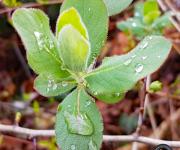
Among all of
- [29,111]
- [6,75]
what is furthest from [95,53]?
[6,75]

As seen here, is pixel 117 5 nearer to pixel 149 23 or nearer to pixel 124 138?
pixel 124 138

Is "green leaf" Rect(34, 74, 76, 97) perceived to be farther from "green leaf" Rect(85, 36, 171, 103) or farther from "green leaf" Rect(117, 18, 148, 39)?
"green leaf" Rect(117, 18, 148, 39)

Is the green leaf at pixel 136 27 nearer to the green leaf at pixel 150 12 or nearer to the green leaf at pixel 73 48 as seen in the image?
the green leaf at pixel 150 12

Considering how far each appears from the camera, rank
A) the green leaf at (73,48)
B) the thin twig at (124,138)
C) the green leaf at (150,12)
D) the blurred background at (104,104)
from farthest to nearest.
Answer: the blurred background at (104,104) < the green leaf at (150,12) < the thin twig at (124,138) < the green leaf at (73,48)

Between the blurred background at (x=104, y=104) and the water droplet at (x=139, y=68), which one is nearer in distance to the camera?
the water droplet at (x=139, y=68)

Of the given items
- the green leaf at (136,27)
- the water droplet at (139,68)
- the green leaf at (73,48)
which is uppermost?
the green leaf at (136,27)

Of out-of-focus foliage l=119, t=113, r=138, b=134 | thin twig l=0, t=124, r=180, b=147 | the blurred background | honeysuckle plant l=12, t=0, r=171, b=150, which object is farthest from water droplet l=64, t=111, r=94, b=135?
out-of-focus foliage l=119, t=113, r=138, b=134

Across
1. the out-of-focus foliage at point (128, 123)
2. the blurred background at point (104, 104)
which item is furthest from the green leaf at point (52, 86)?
the out-of-focus foliage at point (128, 123)
